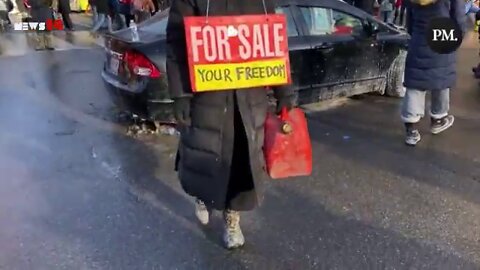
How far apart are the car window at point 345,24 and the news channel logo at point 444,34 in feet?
6.38

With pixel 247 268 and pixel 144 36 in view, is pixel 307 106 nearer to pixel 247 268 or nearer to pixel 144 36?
pixel 144 36

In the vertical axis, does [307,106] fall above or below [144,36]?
below

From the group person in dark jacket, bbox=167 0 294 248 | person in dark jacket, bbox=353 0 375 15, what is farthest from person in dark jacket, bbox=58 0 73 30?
person in dark jacket, bbox=167 0 294 248

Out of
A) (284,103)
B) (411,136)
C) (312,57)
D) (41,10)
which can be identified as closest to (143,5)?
(41,10)

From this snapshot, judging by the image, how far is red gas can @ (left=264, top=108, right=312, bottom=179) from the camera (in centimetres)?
358

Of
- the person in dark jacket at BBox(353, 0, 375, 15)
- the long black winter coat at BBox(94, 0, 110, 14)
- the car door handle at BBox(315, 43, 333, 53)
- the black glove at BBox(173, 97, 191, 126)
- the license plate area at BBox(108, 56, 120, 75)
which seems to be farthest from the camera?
the long black winter coat at BBox(94, 0, 110, 14)

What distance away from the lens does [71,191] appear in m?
4.96

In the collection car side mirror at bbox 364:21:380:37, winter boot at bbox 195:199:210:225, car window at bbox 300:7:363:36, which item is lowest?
winter boot at bbox 195:199:210:225

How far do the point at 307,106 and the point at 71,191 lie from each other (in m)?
3.89

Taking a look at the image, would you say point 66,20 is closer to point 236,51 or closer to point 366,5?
point 366,5

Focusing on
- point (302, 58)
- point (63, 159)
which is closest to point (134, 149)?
point (63, 159)

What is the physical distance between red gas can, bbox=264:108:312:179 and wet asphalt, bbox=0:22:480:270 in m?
0.60

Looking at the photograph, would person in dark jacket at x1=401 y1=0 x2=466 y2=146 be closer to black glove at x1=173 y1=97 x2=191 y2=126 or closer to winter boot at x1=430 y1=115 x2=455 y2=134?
winter boot at x1=430 y1=115 x2=455 y2=134

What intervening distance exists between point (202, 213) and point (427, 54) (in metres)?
3.00
